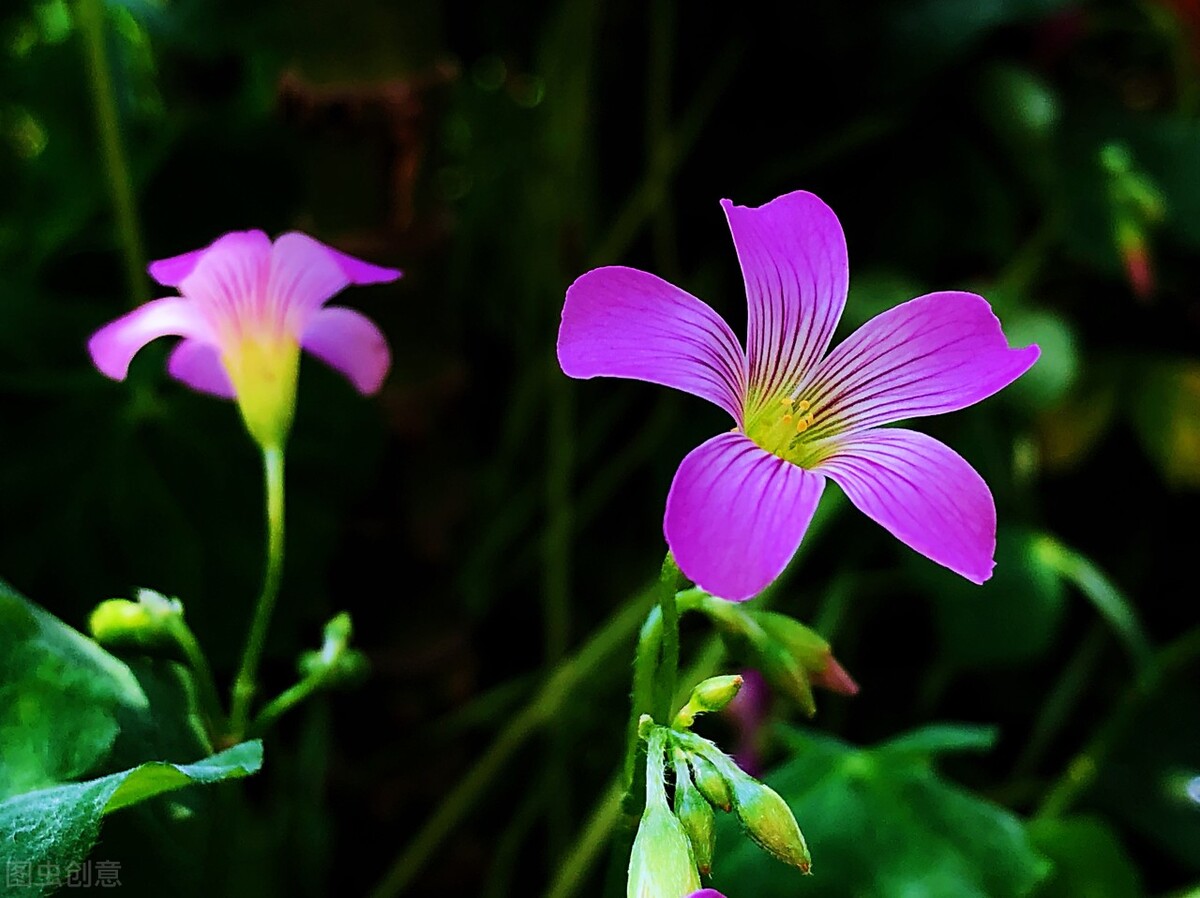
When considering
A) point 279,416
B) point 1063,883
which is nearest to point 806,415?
point 279,416

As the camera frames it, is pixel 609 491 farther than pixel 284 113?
Yes

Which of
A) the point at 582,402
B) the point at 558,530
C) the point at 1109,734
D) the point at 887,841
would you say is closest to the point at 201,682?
the point at 887,841

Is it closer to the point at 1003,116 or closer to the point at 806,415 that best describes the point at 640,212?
the point at 1003,116

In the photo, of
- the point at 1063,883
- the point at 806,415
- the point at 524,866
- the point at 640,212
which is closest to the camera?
the point at 806,415

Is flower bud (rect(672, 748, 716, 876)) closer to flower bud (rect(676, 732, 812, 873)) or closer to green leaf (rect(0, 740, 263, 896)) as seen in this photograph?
flower bud (rect(676, 732, 812, 873))

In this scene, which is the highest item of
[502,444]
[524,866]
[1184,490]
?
[502,444]

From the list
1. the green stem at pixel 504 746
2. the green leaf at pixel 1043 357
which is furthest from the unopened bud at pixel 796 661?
the green leaf at pixel 1043 357

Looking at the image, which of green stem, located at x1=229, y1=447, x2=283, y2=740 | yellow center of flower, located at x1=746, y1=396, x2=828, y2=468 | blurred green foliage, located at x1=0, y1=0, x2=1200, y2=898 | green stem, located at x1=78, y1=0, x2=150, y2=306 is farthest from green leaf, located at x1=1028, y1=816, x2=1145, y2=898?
green stem, located at x1=78, y1=0, x2=150, y2=306
